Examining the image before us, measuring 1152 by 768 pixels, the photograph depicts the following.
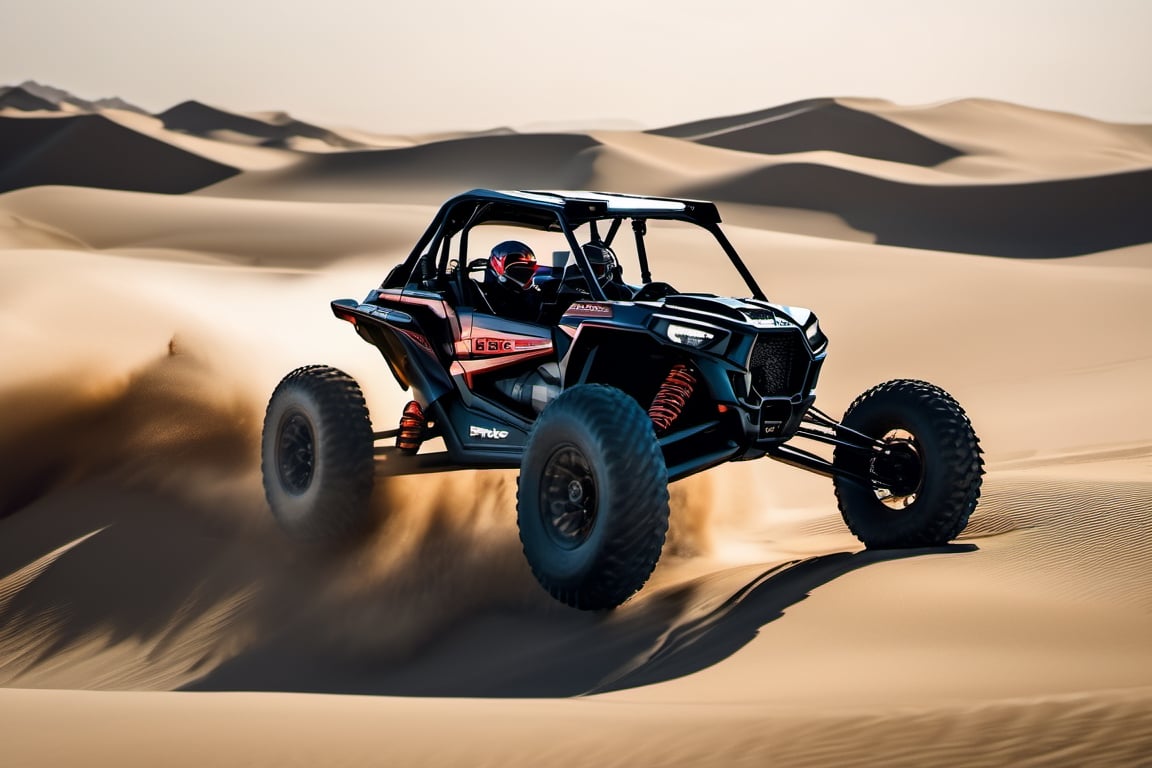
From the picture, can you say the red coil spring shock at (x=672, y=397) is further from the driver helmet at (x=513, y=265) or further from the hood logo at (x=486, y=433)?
the driver helmet at (x=513, y=265)

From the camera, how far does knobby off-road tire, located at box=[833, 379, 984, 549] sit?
25.0 ft

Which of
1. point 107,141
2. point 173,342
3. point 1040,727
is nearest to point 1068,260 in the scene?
point 173,342

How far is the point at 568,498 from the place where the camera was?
7156 mm

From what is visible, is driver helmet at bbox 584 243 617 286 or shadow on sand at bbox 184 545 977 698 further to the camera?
driver helmet at bbox 584 243 617 286

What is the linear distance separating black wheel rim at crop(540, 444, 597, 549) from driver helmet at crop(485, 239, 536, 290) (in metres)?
1.58

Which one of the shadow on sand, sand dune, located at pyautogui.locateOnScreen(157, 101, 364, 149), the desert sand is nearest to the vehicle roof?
the desert sand

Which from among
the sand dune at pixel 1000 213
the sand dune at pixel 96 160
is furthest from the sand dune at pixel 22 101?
the sand dune at pixel 1000 213

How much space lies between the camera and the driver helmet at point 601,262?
325 inches

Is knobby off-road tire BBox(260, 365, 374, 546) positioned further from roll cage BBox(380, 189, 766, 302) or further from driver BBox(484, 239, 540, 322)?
driver BBox(484, 239, 540, 322)

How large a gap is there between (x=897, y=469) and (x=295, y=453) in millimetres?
3602

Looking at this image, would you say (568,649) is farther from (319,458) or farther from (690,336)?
(319,458)

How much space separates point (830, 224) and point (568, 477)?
4275cm

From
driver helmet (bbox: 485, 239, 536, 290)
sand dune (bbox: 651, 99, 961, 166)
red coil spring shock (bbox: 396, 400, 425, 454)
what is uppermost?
sand dune (bbox: 651, 99, 961, 166)

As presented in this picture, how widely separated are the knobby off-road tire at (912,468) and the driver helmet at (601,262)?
5.13 ft
